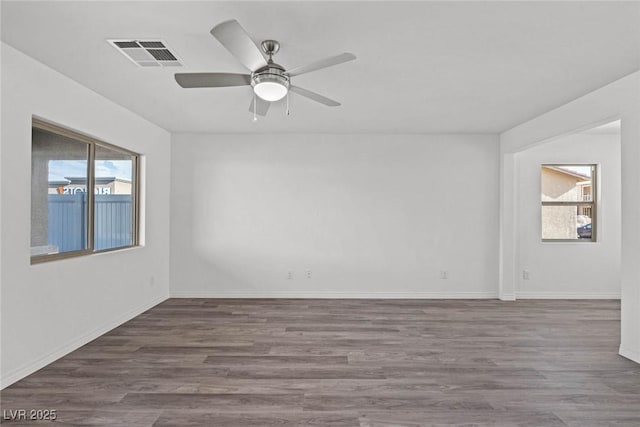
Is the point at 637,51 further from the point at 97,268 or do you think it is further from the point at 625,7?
the point at 97,268

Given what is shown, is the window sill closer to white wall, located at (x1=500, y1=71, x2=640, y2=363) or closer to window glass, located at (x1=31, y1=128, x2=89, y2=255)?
window glass, located at (x1=31, y1=128, x2=89, y2=255)

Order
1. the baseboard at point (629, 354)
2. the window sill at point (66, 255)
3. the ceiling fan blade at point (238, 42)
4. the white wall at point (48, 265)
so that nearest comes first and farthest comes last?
the ceiling fan blade at point (238, 42)
the white wall at point (48, 265)
the window sill at point (66, 255)
the baseboard at point (629, 354)

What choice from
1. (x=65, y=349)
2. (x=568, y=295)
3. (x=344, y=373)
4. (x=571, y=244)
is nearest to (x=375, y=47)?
(x=344, y=373)

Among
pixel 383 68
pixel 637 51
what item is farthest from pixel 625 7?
pixel 383 68

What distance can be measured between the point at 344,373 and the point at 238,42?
240 centimetres

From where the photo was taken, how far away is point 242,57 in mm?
2270

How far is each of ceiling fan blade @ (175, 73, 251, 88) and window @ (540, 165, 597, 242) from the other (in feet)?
16.3

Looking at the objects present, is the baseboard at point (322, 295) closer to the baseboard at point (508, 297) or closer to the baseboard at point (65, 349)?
the baseboard at point (508, 297)

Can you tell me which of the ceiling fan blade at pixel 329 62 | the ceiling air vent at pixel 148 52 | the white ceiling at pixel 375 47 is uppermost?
the white ceiling at pixel 375 47

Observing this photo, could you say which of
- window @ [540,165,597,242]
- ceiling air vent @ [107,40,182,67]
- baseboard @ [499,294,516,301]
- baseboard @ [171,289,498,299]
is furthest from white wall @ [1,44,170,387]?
window @ [540,165,597,242]

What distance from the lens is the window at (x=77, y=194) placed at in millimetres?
3170

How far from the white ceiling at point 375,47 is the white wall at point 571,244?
1670mm

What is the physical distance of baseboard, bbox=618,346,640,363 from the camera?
3.19m

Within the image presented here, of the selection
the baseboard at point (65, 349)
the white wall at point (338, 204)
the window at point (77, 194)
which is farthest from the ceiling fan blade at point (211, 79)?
the white wall at point (338, 204)
